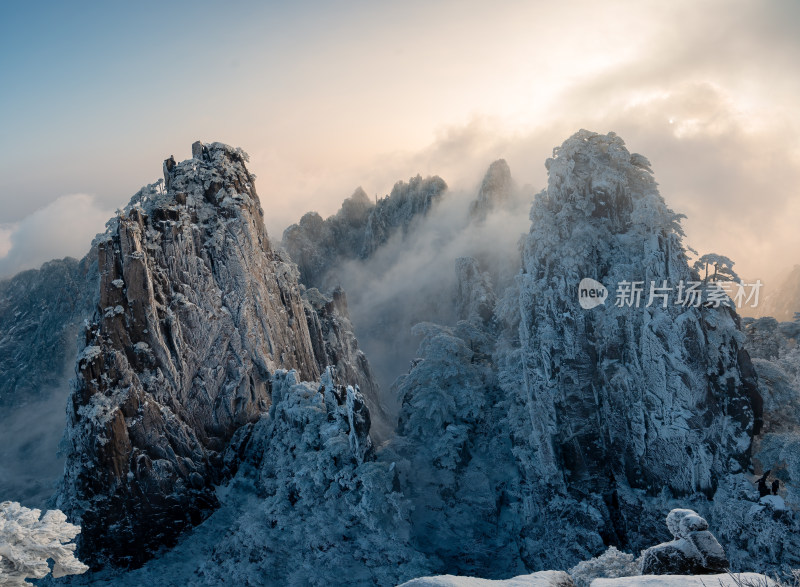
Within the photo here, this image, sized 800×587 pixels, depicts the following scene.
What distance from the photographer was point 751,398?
3061 cm

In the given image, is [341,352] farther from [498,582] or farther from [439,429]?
[498,582]

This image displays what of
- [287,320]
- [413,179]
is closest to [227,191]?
[287,320]

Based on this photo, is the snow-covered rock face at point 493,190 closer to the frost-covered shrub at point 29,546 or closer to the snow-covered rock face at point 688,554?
the snow-covered rock face at point 688,554

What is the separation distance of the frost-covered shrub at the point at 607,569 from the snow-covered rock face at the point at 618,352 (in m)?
14.4

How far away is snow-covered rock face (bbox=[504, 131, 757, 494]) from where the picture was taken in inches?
1200

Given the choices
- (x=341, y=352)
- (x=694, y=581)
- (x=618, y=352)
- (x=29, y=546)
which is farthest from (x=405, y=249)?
(x=694, y=581)

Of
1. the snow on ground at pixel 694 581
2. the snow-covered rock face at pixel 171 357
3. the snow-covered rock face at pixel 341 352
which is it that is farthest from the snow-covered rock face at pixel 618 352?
the snow-covered rock face at pixel 171 357

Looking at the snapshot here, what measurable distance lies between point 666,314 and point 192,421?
32.3m

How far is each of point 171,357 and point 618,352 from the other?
30439mm

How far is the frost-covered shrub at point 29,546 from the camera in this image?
13234 millimetres

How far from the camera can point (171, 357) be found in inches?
1396

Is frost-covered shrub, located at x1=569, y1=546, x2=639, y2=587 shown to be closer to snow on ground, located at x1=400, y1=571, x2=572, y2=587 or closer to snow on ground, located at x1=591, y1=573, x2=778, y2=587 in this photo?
snow on ground, located at x1=400, y1=571, x2=572, y2=587

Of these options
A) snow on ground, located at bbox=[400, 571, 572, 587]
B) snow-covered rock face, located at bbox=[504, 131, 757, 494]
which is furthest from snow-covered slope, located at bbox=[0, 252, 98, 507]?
snow on ground, located at bbox=[400, 571, 572, 587]

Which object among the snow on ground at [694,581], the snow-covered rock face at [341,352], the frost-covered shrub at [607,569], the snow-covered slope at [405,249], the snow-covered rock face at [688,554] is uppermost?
the snow-covered slope at [405,249]
